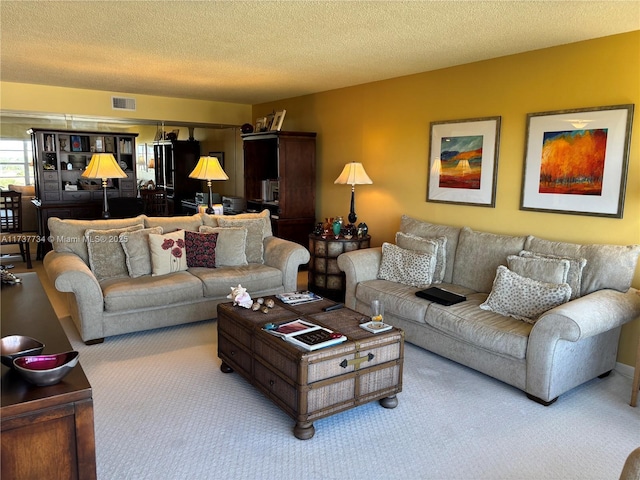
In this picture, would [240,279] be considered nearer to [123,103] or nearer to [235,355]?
[235,355]

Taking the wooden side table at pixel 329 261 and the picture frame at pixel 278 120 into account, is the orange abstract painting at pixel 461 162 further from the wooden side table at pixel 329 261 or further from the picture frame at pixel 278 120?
the picture frame at pixel 278 120

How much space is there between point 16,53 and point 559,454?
4.97 m

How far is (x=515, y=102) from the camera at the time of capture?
157 inches

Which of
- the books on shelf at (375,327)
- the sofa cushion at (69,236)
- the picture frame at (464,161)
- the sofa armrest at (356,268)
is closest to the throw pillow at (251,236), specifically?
the sofa armrest at (356,268)

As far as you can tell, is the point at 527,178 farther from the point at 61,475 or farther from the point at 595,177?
the point at 61,475

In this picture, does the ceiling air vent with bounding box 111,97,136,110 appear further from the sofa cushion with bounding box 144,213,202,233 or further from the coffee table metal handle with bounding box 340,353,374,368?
the coffee table metal handle with bounding box 340,353,374,368

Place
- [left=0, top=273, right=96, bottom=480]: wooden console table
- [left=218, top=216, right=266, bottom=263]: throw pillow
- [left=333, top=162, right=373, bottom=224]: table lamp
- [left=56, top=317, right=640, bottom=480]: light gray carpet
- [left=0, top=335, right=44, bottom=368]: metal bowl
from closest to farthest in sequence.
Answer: [left=0, top=273, right=96, bottom=480]: wooden console table < [left=0, top=335, right=44, bottom=368]: metal bowl < [left=56, top=317, right=640, bottom=480]: light gray carpet < [left=218, top=216, right=266, bottom=263]: throw pillow < [left=333, top=162, right=373, bottom=224]: table lamp

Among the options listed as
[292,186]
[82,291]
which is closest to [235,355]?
[82,291]

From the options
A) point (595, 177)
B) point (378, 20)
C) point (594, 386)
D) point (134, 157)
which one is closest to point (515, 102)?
point (595, 177)

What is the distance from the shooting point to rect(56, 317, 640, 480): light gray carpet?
7.57ft

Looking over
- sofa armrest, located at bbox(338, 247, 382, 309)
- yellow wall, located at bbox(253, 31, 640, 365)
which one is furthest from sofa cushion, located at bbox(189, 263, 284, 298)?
yellow wall, located at bbox(253, 31, 640, 365)

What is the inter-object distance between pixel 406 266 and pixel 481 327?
3.44ft

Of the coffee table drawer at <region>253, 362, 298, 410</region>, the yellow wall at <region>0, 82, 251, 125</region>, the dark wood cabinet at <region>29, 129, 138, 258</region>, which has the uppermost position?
the yellow wall at <region>0, 82, 251, 125</region>

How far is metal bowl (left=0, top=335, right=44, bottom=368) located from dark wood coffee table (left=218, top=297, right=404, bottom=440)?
3.97 feet
